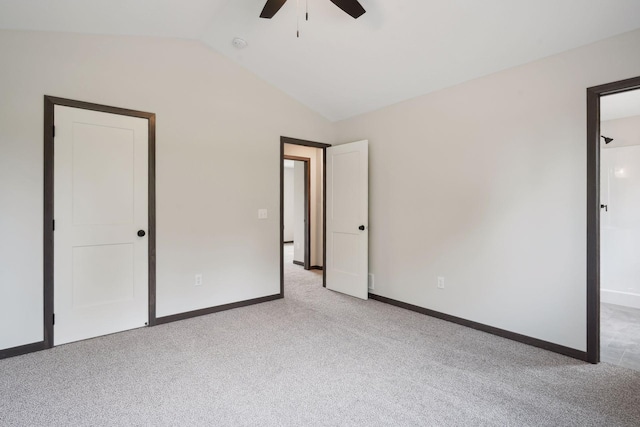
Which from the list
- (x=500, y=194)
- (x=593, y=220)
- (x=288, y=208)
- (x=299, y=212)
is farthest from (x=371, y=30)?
(x=288, y=208)

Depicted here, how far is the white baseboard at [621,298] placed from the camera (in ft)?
12.2

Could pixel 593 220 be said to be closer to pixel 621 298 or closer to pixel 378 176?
pixel 378 176

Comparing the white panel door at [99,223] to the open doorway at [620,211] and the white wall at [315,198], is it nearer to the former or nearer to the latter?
the white wall at [315,198]

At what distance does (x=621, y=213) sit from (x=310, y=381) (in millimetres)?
4318

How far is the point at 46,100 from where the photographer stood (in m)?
2.66

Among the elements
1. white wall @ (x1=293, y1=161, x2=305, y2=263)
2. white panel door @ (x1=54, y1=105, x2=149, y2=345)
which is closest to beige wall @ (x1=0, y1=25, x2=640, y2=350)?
white panel door @ (x1=54, y1=105, x2=149, y2=345)

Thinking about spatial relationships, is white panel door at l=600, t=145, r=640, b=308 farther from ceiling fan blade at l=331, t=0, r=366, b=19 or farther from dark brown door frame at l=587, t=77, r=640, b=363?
ceiling fan blade at l=331, t=0, r=366, b=19

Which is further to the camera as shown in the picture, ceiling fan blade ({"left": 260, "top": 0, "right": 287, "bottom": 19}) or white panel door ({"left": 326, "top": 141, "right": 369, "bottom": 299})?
white panel door ({"left": 326, "top": 141, "right": 369, "bottom": 299})

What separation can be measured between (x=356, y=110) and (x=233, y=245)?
2385 millimetres

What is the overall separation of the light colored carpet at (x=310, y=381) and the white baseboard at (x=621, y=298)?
1993 millimetres

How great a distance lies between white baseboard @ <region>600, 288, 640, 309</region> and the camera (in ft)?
12.2

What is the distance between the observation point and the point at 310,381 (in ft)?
7.21

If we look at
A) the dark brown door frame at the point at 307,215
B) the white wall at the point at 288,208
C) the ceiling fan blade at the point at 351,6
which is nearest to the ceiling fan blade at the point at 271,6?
the ceiling fan blade at the point at 351,6

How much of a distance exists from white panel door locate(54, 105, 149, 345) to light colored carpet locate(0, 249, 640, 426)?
0.77 feet
